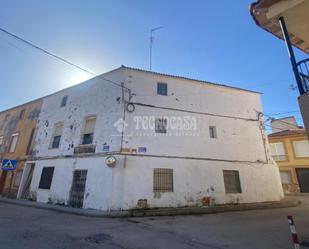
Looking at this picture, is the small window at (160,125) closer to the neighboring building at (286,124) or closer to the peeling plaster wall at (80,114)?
the peeling plaster wall at (80,114)

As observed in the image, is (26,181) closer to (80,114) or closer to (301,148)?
(80,114)

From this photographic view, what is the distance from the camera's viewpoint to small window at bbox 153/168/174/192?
10562 millimetres

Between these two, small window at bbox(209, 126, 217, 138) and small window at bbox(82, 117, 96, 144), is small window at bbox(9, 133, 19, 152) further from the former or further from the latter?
Result: small window at bbox(209, 126, 217, 138)

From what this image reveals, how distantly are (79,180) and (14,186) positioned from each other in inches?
316

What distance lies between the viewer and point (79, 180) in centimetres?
1130

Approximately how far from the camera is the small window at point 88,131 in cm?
1210

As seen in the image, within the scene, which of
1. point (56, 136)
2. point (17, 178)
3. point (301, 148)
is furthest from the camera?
point (301, 148)

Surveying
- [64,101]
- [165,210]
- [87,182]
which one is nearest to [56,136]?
[64,101]

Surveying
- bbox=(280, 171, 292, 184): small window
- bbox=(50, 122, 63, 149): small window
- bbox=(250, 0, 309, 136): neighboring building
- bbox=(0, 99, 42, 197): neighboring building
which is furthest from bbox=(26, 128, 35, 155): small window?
bbox=(280, 171, 292, 184): small window

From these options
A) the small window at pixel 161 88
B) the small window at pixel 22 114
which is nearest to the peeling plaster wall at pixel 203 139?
the small window at pixel 161 88

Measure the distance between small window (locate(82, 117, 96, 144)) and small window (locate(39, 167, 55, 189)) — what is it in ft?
A: 10.2

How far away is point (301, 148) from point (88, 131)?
75.2ft

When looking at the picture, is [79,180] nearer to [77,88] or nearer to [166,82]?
[77,88]

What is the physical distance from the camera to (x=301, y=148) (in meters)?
22.0
